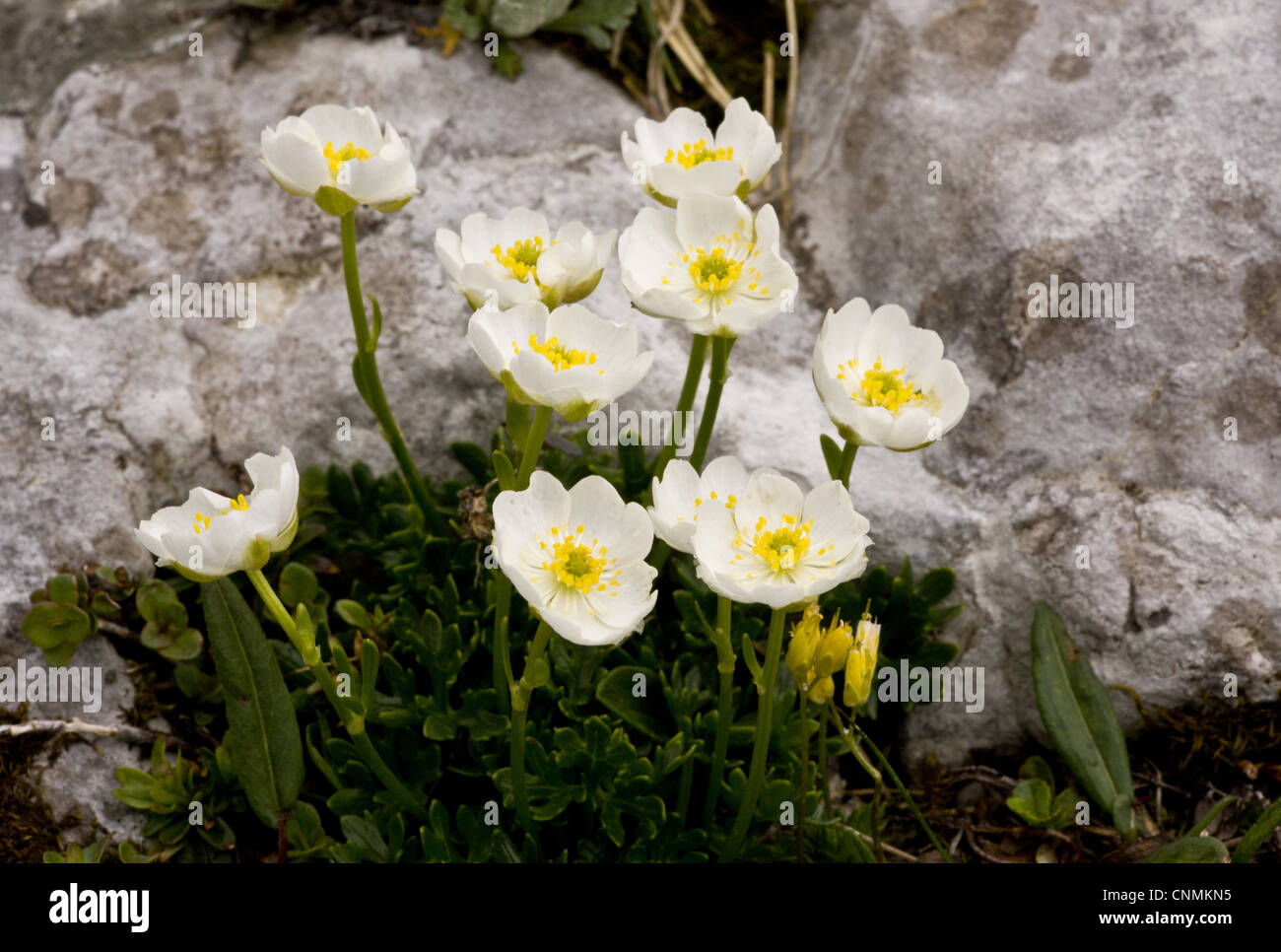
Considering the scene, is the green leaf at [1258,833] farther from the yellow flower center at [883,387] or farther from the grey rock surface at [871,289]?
the yellow flower center at [883,387]

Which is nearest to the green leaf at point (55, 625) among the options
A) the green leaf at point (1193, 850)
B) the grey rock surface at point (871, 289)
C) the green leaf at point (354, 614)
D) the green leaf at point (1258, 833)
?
the grey rock surface at point (871, 289)

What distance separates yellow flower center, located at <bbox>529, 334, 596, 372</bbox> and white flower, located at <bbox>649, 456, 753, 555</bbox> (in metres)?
0.28

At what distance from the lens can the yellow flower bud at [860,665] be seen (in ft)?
7.79

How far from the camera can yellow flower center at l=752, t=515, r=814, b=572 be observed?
231 centimetres

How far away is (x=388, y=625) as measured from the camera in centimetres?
324

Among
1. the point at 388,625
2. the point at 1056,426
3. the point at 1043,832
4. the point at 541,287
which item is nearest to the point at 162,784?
the point at 388,625

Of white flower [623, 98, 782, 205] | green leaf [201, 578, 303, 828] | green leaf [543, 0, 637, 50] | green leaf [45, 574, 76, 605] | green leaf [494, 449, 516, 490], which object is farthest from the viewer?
green leaf [543, 0, 637, 50]

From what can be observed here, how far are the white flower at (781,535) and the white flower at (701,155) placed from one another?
72cm

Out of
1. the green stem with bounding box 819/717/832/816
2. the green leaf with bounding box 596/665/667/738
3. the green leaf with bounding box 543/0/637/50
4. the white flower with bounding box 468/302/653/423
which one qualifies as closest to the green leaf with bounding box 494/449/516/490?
the white flower with bounding box 468/302/653/423

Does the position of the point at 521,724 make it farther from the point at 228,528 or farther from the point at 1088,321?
the point at 1088,321

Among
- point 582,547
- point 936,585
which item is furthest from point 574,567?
point 936,585

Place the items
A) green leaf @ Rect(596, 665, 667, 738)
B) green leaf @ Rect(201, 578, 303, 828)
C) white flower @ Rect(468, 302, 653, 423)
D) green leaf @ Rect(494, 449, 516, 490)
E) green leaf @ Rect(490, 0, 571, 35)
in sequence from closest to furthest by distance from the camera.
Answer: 1. white flower @ Rect(468, 302, 653, 423)
2. green leaf @ Rect(494, 449, 516, 490)
3. green leaf @ Rect(201, 578, 303, 828)
4. green leaf @ Rect(596, 665, 667, 738)
5. green leaf @ Rect(490, 0, 571, 35)

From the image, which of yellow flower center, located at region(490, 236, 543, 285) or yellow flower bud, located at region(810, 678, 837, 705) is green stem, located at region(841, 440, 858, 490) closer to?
yellow flower bud, located at region(810, 678, 837, 705)
